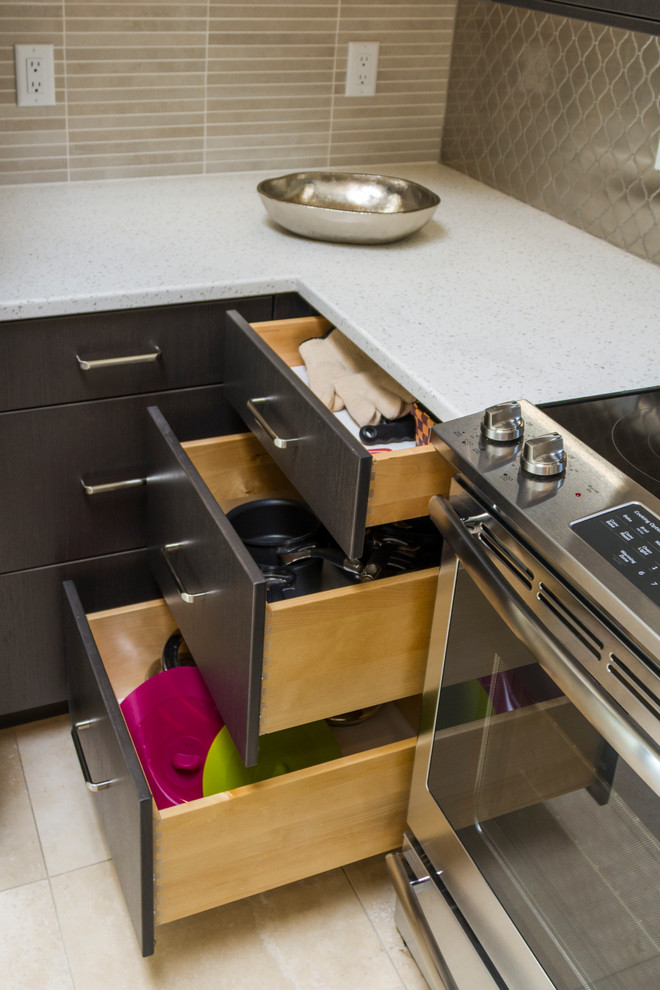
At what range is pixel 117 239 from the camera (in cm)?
161

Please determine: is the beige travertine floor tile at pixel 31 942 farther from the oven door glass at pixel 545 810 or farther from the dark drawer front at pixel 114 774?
the oven door glass at pixel 545 810

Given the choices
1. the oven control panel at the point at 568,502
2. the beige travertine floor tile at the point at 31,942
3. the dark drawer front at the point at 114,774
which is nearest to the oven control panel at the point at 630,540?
the oven control panel at the point at 568,502

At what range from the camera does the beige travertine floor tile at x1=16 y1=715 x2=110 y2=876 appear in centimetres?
156

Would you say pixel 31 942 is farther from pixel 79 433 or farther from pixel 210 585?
pixel 79 433

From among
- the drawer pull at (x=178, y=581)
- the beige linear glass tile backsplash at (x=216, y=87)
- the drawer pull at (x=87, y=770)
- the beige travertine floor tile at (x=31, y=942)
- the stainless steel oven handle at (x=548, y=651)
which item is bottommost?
the beige travertine floor tile at (x=31, y=942)

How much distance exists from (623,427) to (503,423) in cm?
19

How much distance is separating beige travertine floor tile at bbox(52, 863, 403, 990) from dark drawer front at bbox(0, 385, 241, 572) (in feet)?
1.69

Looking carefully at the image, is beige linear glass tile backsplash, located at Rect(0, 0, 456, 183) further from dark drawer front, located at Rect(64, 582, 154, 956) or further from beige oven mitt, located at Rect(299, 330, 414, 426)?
dark drawer front, located at Rect(64, 582, 154, 956)

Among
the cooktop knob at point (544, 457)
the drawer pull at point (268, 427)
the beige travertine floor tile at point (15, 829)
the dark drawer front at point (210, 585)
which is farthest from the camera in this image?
the beige travertine floor tile at point (15, 829)

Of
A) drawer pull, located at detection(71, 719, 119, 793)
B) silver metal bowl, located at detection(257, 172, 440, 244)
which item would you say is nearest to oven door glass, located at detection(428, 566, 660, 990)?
drawer pull, located at detection(71, 719, 119, 793)

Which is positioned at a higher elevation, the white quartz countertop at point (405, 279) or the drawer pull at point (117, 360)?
the white quartz countertop at point (405, 279)

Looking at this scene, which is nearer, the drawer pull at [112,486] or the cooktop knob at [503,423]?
the cooktop knob at [503,423]

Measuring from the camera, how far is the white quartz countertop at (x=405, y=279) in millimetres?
1292

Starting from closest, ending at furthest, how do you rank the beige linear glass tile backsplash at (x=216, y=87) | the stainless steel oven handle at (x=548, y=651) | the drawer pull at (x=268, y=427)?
1. the stainless steel oven handle at (x=548, y=651)
2. the drawer pull at (x=268, y=427)
3. the beige linear glass tile backsplash at (x=216, y=87)
